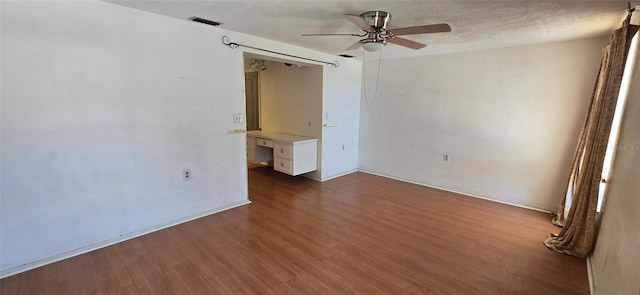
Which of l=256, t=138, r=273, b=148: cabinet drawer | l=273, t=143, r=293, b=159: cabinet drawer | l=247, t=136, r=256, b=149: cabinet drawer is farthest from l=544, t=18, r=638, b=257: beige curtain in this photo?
l=247, t=136, r=256, b=149: cabinet drawer

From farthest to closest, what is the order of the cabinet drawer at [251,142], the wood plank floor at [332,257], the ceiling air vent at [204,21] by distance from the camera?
the cabinet drawer at [251,142] < the ceiling air vent at [204,21] < the wood plank floor at [332,257]

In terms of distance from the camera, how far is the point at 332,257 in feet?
8.04

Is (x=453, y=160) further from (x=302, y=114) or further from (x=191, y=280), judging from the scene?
(x=191, y=280)

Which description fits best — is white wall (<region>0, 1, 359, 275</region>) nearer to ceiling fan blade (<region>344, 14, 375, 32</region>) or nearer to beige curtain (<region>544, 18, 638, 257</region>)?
ceiling fan blade (<region>344, 14, 375, 32</region>)

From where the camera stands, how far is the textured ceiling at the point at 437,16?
7.02 ft

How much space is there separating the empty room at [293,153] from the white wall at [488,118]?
0.02 meters

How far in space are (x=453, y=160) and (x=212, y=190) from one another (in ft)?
11.4

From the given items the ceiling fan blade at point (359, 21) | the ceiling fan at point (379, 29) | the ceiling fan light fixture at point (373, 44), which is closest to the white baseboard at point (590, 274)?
the ceiling fan at point (379, 29)

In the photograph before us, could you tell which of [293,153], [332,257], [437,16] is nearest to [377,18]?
[437,16]

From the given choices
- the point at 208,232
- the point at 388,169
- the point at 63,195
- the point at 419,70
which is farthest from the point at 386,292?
the point at 419,70

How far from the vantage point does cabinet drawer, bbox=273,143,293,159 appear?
4.36 m

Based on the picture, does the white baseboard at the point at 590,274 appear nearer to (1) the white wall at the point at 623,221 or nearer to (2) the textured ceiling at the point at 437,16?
(1) the white wall at the point at 623,221

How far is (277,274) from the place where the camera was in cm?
220

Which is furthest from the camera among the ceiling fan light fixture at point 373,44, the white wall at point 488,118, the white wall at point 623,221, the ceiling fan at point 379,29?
the white wall at point 488,118
